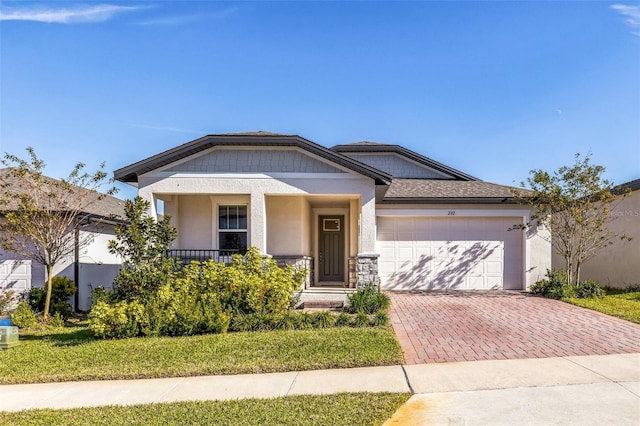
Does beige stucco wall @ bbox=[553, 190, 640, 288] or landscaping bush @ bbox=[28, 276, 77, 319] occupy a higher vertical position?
beige stucco wall @ bbox=[553, 190, 640, 288]

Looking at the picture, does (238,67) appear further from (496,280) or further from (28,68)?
(496,280)

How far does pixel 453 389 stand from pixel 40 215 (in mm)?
11120

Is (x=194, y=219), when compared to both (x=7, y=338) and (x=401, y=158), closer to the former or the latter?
(x=7, y=338)

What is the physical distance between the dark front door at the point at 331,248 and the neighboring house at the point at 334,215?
39mm

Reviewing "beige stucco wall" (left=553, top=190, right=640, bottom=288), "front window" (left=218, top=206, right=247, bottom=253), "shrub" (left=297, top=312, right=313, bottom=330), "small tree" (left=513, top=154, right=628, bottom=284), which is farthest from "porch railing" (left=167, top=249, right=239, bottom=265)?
"beige stucco wall" (left=553, top=190, right=640, bottom=288)

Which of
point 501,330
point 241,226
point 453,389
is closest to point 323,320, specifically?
point 501,330

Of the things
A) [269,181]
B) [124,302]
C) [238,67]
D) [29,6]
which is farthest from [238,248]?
[29,6]

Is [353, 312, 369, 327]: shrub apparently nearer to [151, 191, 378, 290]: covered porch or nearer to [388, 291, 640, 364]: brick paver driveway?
[388, 291, 640, 364]: brick paver driveway

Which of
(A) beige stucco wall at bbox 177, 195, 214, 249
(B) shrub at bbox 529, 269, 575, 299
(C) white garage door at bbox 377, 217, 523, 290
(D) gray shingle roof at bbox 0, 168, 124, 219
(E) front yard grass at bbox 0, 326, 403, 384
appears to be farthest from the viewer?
(C) white garage door at bbox 377, 217, 523, 290

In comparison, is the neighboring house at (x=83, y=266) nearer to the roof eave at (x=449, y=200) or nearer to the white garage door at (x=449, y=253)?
the white garage door at (x=449, y=253)

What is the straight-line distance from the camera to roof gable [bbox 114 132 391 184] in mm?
11102

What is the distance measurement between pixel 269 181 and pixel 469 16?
7073 millimetres

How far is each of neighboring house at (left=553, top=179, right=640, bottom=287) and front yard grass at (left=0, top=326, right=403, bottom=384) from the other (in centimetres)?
1053

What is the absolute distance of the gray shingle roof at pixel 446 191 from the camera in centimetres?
1380
